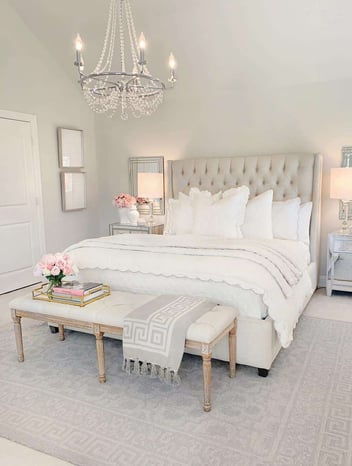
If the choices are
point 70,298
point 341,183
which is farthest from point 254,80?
point 70,298

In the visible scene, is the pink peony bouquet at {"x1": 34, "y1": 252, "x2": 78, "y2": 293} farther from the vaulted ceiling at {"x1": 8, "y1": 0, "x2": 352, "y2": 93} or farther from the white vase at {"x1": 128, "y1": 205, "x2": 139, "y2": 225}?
the vaulted ceiling at {"x1": 8, "y1": 0, "x2": 352, "y2": 93}

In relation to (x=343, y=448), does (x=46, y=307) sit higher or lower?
higher

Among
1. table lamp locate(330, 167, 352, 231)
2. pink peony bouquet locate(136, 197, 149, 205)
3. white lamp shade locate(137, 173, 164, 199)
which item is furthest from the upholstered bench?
pink peony bouquet locate(136, 197, 149, 205)

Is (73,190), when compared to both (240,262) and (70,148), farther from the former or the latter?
(240,262)

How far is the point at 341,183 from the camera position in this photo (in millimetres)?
4219

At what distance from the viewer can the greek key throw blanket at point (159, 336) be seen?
230 centimetres

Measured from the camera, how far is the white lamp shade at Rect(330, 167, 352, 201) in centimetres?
418

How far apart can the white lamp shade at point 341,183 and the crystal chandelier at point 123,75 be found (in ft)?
6.74

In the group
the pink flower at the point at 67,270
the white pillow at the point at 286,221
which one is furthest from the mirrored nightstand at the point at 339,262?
the pink flower at the point at 67,270

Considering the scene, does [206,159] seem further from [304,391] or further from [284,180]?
[304,391]

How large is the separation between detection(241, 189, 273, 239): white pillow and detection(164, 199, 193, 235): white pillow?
0.60m

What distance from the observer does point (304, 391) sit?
2500 mm

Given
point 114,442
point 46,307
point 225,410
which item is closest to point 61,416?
point 114,442

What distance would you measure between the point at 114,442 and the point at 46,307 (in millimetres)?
1105
